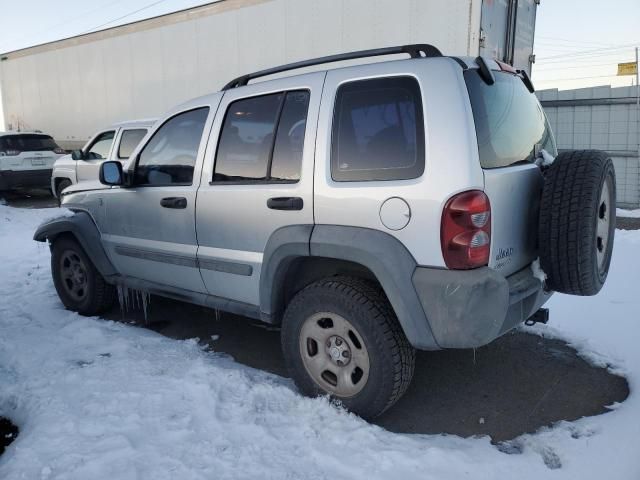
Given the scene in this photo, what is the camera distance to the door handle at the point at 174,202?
364 centimetres

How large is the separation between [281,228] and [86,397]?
1517mm

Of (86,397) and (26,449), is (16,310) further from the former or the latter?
(26,449)

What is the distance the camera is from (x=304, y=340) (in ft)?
9.98

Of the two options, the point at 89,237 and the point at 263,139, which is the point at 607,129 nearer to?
the point at 263,139

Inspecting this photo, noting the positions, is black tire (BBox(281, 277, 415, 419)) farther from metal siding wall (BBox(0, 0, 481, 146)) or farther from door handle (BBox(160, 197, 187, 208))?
metal siding wall (BBox(0, 0, 481, 146))

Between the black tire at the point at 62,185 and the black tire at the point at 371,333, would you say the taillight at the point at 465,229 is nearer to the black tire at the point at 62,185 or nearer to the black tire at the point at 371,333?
the black tire at the point at 371,333

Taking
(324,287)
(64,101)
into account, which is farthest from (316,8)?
(64,101)

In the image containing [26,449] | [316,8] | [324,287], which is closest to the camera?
[26,449]

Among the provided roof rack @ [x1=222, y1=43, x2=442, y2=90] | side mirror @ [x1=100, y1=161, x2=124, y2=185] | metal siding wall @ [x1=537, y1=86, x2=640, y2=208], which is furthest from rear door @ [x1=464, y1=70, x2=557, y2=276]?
metal siding wall @ [x1=537, y1=86, x2=640, y2=208]

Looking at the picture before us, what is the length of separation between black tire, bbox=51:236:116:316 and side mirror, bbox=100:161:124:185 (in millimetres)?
942

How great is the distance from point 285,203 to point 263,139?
0.52 meters

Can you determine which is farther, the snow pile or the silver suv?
the snow pile

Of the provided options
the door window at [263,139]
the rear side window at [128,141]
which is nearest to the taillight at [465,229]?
the door window at [263,139]

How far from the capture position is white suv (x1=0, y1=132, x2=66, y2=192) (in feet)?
40.1
